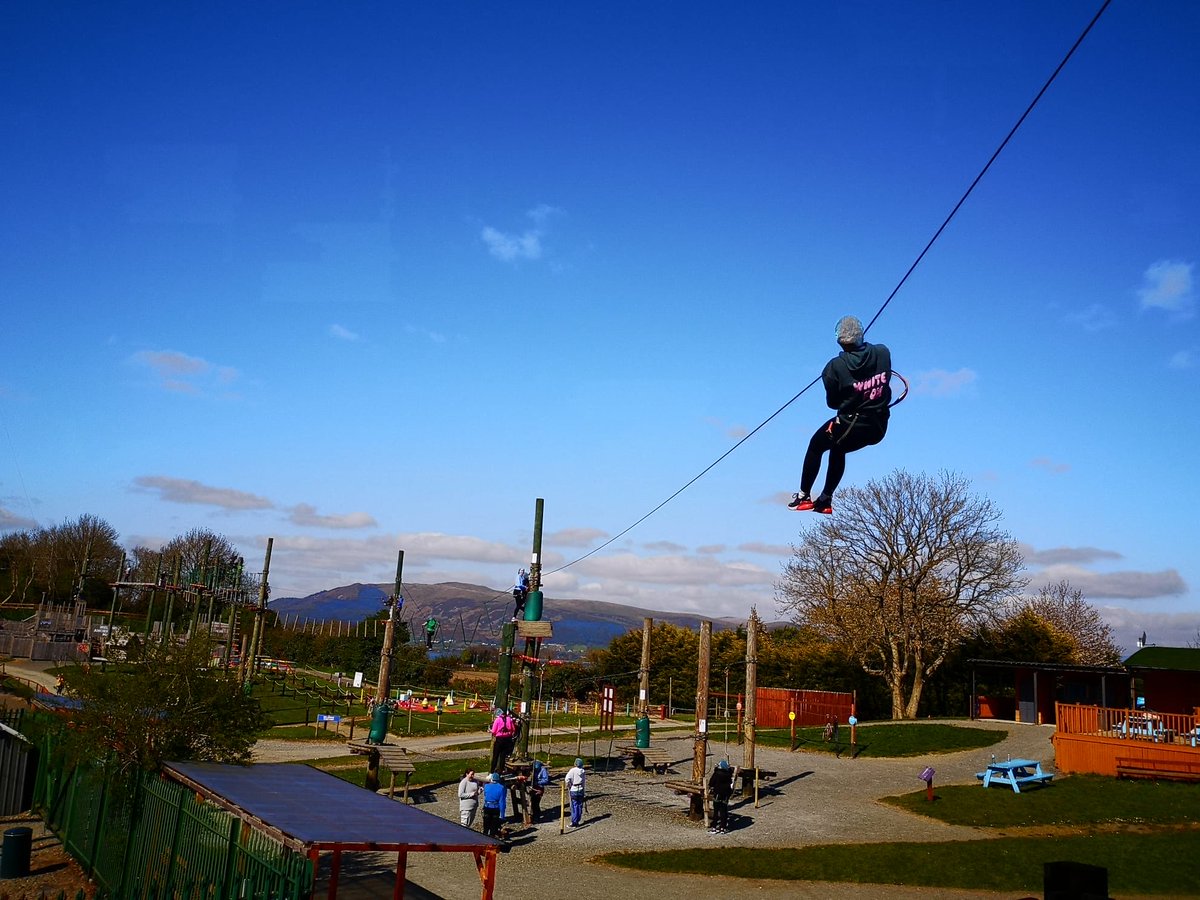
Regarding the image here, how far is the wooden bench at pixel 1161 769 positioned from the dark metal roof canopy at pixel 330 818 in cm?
2376

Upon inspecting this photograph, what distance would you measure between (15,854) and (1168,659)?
40236mm

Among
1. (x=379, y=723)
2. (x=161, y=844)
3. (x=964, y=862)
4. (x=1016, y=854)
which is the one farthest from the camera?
(x=379, y=723)

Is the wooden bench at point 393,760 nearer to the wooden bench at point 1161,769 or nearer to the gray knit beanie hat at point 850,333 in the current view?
the gray knit beanie hat at point 850,333

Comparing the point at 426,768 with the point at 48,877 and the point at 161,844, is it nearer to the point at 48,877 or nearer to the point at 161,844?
the point at 48,877

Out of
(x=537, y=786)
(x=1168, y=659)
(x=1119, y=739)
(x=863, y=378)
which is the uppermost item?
(x=863, y=378)

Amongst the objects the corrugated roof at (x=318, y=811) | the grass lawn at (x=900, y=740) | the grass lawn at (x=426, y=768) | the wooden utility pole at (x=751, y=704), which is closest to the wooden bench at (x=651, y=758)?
the grass lawn at (x=426, y=768)

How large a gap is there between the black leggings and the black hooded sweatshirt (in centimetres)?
18

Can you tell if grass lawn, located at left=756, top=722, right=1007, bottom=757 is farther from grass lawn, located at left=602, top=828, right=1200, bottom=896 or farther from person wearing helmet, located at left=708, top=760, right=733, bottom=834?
person wearing helmet, located at left=708, top=760, right=733, bottom=834

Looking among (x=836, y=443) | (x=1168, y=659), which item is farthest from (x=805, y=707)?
(x=836, y=443)

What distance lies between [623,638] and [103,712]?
56711 mm

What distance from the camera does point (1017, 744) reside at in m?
36.7

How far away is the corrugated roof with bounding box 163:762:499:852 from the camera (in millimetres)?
10297

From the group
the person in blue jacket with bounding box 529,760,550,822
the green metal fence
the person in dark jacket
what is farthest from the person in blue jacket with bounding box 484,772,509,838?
the person in dark jacket

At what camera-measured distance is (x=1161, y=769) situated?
2747cm
